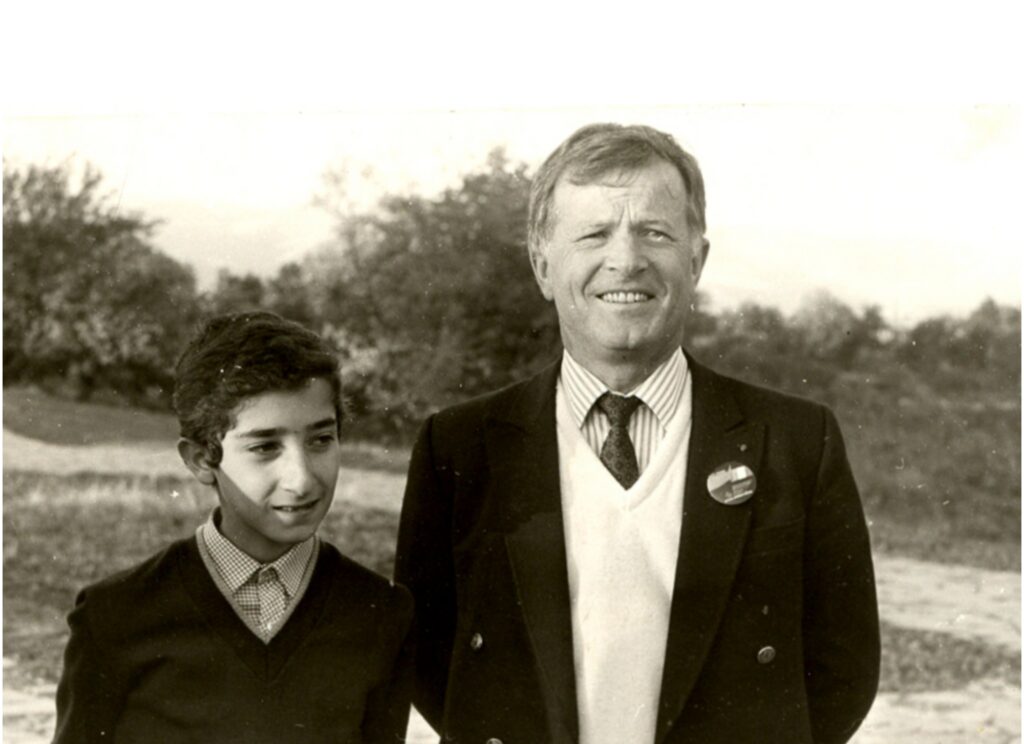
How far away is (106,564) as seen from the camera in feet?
7.30

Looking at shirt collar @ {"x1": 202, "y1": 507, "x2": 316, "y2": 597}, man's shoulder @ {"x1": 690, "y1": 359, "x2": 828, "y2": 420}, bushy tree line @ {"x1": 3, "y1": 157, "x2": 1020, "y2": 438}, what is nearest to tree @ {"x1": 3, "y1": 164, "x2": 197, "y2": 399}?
bushy tree line @ {"x1": 3, "y1": 157, "x2": 1020, "y2": 438}

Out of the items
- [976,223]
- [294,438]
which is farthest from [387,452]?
[976,223]

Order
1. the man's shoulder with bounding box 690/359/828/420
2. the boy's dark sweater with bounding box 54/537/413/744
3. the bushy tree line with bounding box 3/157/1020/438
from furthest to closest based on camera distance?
the bushy tree line with bounding box 3/157/1020/438, the man's shoulder with bounding box 690/359/828/420, the boy's dark sweater with bounding box 54/537/413/744

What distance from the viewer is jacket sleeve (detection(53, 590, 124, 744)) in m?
1.96

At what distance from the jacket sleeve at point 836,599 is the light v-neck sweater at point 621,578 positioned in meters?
0.27

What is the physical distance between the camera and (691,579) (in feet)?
6.43

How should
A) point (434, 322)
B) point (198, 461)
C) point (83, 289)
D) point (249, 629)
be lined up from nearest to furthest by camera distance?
point (249, 629)
point (198, 461)
point (434, 322)
point (83, 289)

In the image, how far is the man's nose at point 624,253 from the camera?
6.38 ft

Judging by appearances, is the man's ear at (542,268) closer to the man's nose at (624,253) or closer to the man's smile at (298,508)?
the man's nose at (624,253)

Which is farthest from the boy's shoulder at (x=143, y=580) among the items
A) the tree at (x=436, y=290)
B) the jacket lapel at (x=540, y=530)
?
the jacket lapel at (x=540, y=530)

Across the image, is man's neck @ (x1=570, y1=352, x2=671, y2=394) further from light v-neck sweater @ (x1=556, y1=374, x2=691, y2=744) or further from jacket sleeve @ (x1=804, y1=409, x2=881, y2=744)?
jacket sleeve @ (x1=804, y1=409, x2=881, y2=744)

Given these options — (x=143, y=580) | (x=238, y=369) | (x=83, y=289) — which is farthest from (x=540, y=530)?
(x=83, y=289)

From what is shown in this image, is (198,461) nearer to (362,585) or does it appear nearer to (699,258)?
(362,585)

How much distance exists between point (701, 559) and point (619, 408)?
0.29m
